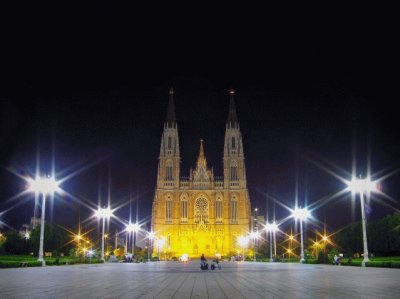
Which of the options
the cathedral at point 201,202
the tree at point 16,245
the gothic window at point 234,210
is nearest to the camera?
the tree at point 16,245

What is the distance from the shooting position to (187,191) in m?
123

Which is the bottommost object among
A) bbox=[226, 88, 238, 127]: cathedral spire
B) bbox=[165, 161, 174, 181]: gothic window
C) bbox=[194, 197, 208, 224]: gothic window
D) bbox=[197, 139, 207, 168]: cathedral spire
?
bbox=[194, 197, 208, 224]: gothic window

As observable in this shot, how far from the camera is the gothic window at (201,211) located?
12214 cm

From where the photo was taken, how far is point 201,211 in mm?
123438

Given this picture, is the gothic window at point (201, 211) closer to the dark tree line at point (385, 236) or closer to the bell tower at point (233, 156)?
the bell tower at point (233, 156)

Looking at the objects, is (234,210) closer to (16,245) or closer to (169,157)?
(169,157)

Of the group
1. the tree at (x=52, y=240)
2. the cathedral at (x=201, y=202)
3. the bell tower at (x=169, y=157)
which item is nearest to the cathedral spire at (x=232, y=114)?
the cathedral at (x=201, y=202)

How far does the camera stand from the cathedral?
11988 cm

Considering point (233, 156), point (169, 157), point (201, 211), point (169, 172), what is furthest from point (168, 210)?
point (233, 156)

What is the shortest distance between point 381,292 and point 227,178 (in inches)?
4370

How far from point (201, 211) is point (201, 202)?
2.29 meters

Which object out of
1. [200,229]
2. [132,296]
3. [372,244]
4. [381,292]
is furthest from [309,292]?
[200,229]

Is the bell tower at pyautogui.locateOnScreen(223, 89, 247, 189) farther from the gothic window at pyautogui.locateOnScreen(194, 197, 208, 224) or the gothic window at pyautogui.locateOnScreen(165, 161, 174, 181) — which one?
the gothic window at pyautogui.locateOnScreen(165, 161, 174, 181)

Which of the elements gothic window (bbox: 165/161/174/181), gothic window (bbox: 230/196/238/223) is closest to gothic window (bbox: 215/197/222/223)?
gothic window (bbox: 230/196/238/223)
